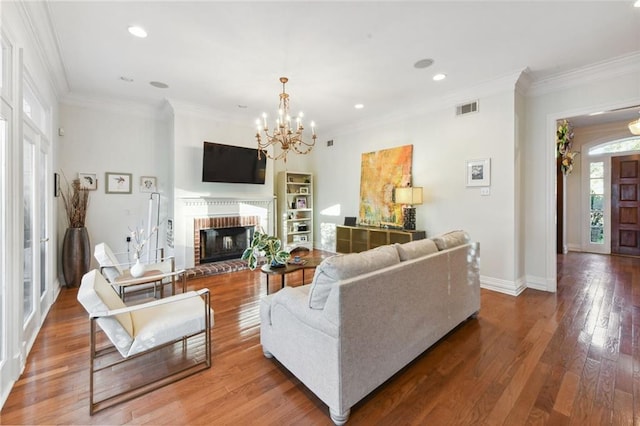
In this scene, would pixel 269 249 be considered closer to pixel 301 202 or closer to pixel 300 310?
pixel 300 310

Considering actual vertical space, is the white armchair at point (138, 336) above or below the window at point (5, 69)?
below

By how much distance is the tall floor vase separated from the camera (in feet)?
13.6

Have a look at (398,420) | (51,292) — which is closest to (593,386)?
(398,420)

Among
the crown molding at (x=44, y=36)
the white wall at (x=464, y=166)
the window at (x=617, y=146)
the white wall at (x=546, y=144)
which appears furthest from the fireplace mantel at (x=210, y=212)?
the window at (x=617, y=146)

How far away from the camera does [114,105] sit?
4.71 metres

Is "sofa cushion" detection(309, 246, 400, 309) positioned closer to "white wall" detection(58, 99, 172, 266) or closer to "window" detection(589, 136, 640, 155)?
"white wall" detection(58, 99, 172, 266)

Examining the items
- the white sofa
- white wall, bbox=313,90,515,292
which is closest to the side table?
the white sofa

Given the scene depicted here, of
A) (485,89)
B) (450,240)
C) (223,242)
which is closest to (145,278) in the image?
(223,242)

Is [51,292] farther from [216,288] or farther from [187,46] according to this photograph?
[187,46]

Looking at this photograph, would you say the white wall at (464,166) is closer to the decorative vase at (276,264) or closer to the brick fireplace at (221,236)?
the decorative vase at (276,264)

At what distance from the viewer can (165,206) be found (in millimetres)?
5207

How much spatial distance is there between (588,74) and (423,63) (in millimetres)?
2139

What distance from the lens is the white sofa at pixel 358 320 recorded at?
1674 millimetres

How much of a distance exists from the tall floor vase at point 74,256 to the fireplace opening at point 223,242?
66.1 inches
